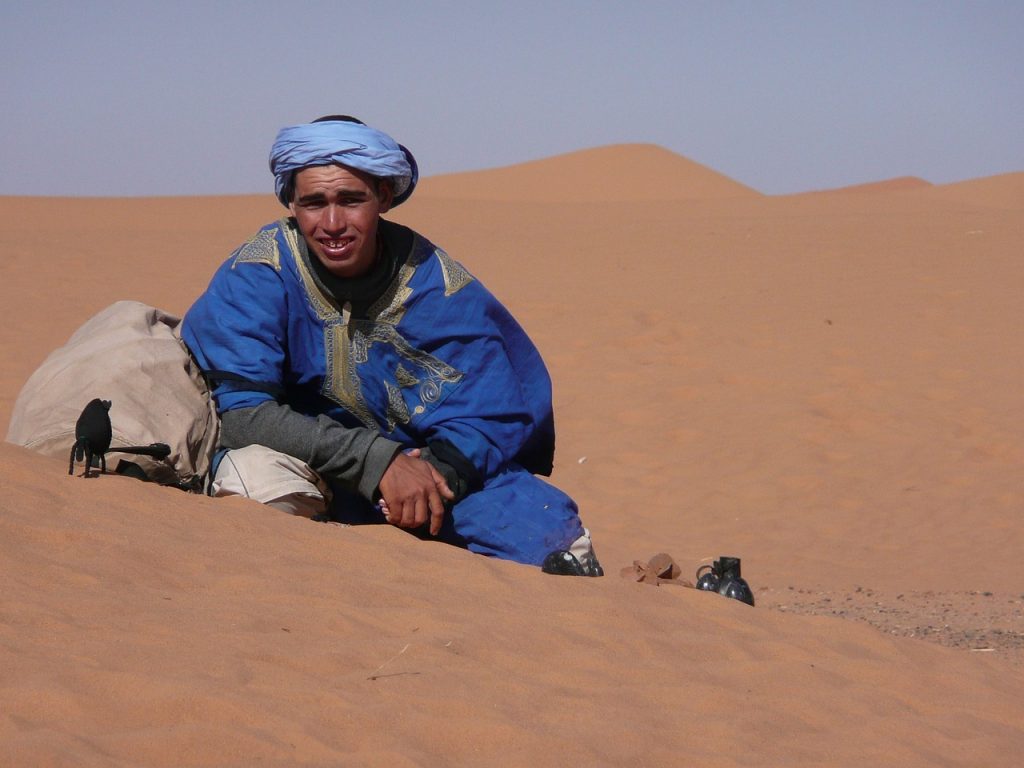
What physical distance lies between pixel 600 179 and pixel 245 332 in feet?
185

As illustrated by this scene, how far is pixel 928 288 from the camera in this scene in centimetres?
1399

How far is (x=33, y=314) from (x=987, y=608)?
1031cm

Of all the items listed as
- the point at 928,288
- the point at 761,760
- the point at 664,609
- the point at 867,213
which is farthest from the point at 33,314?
the point at 867,213

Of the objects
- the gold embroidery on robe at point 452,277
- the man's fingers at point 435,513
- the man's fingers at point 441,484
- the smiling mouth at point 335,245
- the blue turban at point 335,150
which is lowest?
the man's fingers at point 435,513

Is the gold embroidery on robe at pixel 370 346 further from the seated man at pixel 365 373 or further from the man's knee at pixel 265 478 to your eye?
the man's knee at pixel 265 478

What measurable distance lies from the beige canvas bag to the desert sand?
155mm

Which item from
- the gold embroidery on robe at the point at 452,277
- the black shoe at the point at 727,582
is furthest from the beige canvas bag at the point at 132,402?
the black shoe at the point at 727,582

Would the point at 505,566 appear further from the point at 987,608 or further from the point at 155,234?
the point at 155,234

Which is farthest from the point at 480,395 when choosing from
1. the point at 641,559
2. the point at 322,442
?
the point at 641,559

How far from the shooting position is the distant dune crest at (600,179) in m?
57.9

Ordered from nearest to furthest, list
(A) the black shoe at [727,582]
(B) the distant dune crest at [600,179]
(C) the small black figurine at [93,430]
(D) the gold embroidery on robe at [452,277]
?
(C) the small black figurine at [93,430] → (A) the black shoe at [727,582] → (D) the gold embroidery on robe at [452,277] → (B) the distant dune crest at [600,179]

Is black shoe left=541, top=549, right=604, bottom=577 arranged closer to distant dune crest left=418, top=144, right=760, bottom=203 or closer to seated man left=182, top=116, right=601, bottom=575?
seated man left=182, top=116, right=601, bottom=575

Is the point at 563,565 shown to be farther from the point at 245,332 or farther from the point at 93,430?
the point at 93,430

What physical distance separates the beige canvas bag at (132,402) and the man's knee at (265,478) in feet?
0.32
